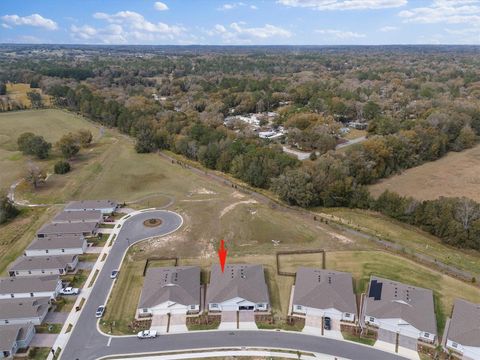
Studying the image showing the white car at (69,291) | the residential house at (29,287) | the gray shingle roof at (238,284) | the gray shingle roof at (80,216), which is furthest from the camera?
the gray shingle roof at (80,216)

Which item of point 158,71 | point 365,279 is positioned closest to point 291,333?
point 365,279

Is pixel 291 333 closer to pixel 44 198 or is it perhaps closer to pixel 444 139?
pixel 44 198

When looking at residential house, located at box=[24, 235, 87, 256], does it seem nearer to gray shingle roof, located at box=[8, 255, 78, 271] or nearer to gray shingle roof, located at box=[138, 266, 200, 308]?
gray shingle roof, located at box=[8, 255, 78, 271]

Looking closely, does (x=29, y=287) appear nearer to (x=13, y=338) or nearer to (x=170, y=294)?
(x=13, y=338)

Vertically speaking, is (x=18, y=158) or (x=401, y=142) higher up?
(x=401, y=142)

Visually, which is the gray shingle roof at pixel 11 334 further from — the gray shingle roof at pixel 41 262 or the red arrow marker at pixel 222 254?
the red arrow marker at pixel 222 254

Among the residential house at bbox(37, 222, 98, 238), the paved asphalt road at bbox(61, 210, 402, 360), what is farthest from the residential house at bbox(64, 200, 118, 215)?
the paved asphalt road at bbox(61, 210, 402, 360)

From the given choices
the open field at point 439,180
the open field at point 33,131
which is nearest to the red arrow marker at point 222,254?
the open field at point 439,180
